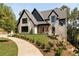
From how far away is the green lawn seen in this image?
5.77 m

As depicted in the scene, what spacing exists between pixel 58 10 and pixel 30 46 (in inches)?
40.5

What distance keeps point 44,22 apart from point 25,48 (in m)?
0.75

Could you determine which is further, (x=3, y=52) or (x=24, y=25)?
(x=24, y=25)

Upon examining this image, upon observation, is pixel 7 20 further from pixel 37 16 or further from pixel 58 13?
pixel 58 13

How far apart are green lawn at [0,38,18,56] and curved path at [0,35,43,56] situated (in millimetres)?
92

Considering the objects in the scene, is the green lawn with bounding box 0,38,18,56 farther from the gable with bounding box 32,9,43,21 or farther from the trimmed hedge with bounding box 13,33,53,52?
the gable with bounding box 32,9,43,21

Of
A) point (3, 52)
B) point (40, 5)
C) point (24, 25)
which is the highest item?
point (40, 5)

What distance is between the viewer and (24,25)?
6191 mm

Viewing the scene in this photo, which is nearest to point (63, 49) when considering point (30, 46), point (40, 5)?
point (30, 46)

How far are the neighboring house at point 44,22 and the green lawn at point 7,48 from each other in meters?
0.41

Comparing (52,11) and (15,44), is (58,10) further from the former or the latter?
(15,44)

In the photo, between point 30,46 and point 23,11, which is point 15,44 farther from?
point 23,11

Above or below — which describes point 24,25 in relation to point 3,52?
above

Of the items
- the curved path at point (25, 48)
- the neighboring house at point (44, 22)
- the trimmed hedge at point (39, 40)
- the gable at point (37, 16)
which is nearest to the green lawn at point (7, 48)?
the curved path at point (25, 48)
